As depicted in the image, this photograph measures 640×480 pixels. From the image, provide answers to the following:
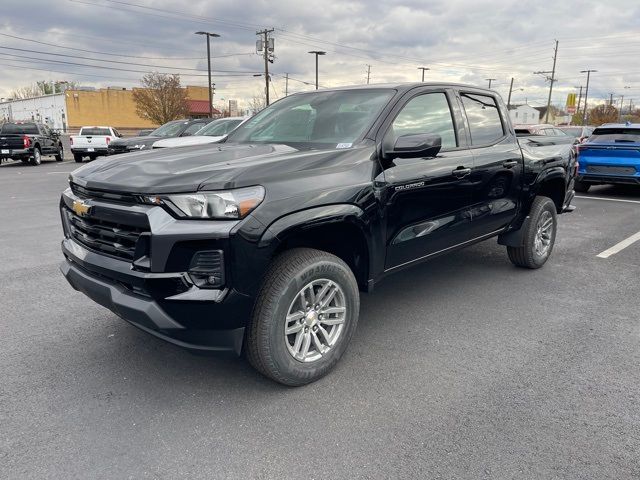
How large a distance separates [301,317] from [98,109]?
3229 inches

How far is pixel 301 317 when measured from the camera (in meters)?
3.04

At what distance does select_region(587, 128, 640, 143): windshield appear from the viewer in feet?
35.6

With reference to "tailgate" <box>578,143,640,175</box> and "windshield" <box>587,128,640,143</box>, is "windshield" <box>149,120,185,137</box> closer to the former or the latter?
"tailgate" <box>578,143,640,175</box>

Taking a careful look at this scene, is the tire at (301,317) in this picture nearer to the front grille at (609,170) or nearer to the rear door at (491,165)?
the rear door at (491,165)

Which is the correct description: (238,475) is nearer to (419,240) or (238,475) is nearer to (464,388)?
(464,388)

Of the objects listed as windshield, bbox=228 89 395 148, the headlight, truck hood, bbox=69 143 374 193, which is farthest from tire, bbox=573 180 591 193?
the headlight

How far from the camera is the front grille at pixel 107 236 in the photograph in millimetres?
2754

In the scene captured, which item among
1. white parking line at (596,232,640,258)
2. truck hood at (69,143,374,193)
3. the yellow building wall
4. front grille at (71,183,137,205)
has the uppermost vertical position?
the yellow building wall

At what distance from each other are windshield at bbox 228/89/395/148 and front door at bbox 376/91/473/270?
234 millimetres

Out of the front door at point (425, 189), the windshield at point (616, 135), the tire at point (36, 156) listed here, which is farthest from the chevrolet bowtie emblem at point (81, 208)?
the tire at point (36, 156)

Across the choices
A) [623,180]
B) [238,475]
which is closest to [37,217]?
[238,475]

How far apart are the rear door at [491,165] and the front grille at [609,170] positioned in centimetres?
725

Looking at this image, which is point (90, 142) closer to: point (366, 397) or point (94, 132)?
point (94, 132)

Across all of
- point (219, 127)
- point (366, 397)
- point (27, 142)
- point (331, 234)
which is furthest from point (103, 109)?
point (366, 397)
